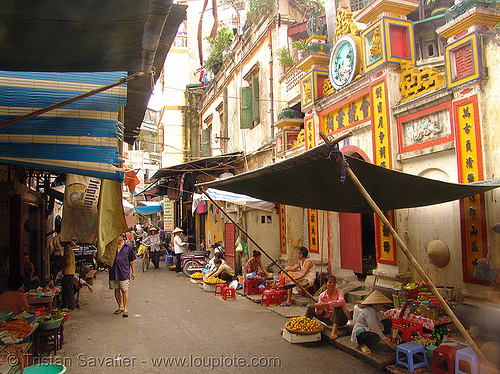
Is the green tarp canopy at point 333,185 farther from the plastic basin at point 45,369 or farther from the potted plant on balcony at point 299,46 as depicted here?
the potted plant on balcony at point 299,46

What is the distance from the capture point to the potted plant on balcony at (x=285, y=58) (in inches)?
489

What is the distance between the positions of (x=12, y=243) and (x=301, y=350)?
617 centimetres

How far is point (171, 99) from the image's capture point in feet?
84.1

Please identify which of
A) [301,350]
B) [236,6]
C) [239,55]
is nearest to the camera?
[301,350]

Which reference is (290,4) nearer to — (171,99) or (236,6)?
(236,6)

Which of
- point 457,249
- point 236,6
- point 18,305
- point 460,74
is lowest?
point 18,305

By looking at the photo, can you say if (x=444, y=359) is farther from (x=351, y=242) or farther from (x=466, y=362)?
(x=351, y=242)

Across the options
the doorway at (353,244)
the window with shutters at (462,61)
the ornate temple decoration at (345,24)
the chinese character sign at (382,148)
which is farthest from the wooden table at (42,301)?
the ornate temple decoration at (345,24)

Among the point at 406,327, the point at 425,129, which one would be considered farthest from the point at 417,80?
the point at 406,327

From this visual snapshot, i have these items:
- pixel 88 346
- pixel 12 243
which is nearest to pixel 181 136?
pixel 12 243

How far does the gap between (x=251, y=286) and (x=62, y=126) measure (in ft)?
23.2

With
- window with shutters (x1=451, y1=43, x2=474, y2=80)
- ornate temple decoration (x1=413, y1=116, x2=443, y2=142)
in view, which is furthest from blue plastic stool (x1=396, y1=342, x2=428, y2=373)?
window with shutters (x1=451, y1=43, x2=474, y2=80)

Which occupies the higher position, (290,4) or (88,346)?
(290,4)

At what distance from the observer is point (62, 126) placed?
207 inches
